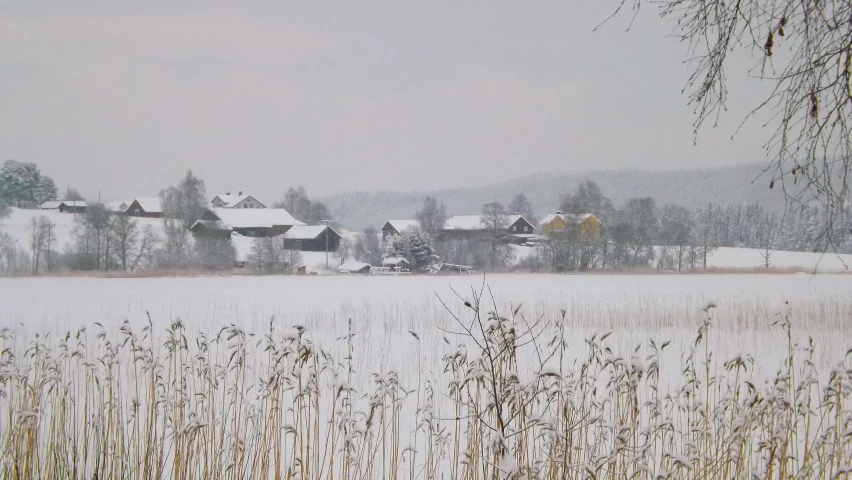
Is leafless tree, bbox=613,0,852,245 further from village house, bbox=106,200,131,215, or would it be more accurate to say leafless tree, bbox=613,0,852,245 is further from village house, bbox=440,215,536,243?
village house, bbox=440,215,536,243

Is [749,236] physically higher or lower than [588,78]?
lower

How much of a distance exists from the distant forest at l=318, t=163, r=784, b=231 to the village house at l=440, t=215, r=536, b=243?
0.27m

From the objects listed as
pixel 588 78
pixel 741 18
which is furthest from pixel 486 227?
pixel 741 18

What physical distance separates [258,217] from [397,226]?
5001 mm

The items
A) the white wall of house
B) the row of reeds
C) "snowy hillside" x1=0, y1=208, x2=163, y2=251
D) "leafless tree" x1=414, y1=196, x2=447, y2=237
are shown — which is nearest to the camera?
the row of reeds

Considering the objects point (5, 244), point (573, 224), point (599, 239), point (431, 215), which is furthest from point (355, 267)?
point (5, 244)

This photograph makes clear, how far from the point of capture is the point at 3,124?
304 inches

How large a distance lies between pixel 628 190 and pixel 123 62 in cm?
804

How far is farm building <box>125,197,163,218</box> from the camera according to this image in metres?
11.5

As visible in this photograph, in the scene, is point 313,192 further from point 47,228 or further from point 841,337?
point 841,337

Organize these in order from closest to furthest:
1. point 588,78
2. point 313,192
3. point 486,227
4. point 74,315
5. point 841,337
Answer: point 841,337
point 588,78
point 74,315
point 486,227
point 313,192

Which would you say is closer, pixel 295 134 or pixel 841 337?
pixel 841 337

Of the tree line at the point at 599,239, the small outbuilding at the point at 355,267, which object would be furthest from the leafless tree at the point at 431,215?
the small outbuilding at the point at 355,267

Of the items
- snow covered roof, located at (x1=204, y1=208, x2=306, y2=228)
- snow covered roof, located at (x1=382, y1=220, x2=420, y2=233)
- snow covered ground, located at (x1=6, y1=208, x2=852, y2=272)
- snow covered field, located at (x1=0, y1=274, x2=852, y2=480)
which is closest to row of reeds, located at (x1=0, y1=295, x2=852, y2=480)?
snow covered field, located at (x1=0, y1=274, x2=852, y2=480)
